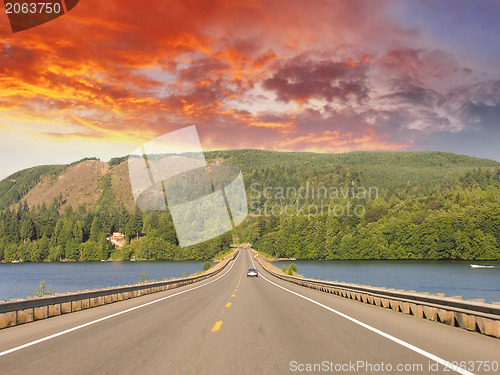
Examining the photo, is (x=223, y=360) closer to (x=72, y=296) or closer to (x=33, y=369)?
(x=33, y=369)

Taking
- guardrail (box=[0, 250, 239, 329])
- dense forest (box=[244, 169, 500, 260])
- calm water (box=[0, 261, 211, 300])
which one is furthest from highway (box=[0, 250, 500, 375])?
dense forest (box=[244, 169, 500, 260])

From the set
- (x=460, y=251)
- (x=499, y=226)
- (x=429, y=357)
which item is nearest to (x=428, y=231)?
(x=460, y=251)

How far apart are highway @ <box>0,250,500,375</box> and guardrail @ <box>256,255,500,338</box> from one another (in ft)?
1.33

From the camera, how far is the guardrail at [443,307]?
10023mm

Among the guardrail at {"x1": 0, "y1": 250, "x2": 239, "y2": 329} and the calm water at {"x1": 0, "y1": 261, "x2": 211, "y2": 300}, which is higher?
the guardrail at {"x1": 0, "y1": 250, "x2": 239, "y2": 329}

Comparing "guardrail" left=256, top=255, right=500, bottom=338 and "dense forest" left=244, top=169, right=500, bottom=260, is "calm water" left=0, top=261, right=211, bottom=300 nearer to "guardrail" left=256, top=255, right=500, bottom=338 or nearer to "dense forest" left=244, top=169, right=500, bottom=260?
"guardrail" left=256, top=255, right=500, bottom=338

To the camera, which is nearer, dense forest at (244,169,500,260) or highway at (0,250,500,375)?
highway at (0,250,500,375)

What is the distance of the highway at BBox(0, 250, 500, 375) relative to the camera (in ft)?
22.1

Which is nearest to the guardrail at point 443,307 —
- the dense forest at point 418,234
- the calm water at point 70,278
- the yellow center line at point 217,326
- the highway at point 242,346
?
the highway at point 242,346

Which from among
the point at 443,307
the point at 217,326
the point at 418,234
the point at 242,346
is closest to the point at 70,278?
the point at 217,326

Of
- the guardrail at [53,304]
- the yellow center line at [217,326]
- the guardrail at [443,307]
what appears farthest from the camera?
the guardrail at [53,304]

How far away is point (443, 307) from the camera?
1252cm

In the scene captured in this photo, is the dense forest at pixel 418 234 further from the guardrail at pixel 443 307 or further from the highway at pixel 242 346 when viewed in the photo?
the highway at pixel 242 346

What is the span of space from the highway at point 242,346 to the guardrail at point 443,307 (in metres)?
0.41
